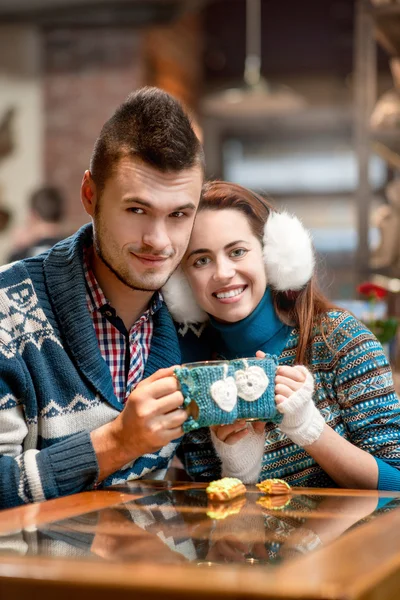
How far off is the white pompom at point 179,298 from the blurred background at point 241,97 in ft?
1.10

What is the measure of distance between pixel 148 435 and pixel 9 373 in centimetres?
32

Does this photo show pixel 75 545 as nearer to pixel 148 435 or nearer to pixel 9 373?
pixel 148 435

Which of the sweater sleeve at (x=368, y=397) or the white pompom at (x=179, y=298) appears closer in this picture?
the sweater sleeve at (x=368, y=397)

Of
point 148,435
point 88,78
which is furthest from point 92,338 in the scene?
point 88,78

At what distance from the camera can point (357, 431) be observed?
1.86 m

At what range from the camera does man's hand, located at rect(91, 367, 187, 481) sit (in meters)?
1.51

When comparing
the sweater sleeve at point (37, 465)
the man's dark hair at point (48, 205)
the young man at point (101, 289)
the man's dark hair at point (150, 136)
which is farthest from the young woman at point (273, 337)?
the man's dark hair at point (48, 205)

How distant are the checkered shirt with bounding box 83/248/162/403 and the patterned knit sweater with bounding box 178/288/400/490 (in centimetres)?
14

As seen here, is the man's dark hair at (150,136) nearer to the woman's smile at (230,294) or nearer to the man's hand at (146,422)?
the woman's smile at (230,294)

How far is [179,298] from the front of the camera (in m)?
2.01

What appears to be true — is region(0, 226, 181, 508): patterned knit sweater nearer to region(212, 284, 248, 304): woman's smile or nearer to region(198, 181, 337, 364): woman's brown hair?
region(212, 284, 248, 304): woman's smile

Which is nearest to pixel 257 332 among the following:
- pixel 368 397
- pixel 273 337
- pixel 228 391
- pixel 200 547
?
pixel 273 337

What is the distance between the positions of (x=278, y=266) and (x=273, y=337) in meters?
0.16

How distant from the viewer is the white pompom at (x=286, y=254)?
1959mm
